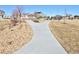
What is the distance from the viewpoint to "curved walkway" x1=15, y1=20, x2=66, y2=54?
66.0 inches

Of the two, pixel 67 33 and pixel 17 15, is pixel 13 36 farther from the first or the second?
pixel 67 33

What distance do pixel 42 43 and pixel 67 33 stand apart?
23 centimetres

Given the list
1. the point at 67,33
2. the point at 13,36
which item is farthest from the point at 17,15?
the point at 67,33

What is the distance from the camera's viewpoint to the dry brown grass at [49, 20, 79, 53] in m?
1.67

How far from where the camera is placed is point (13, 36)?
1.71 meters

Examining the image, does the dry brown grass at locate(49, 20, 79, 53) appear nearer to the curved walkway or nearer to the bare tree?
the curved walkway

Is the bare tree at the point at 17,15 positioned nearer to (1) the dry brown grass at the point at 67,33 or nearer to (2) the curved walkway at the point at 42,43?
(2) the curved walkway at the point at 42,43

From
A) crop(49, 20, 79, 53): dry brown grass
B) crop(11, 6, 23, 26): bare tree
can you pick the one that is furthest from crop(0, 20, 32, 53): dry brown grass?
crop(49, 20, 79, 53): dry brown grass

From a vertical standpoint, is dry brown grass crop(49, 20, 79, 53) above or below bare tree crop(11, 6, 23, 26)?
below

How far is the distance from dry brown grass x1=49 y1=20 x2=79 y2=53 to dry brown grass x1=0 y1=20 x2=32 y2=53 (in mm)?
224

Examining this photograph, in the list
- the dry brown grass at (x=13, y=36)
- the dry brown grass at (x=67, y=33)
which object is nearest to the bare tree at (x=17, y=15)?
the dry brown grass at (x=13, y=36)
